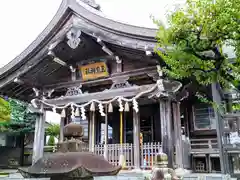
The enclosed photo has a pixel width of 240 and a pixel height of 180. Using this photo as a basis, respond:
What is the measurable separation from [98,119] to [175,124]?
393 cm

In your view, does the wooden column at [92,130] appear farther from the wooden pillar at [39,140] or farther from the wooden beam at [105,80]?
the wooden pillar at [39,140]

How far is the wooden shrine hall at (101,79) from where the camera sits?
7.56 metres

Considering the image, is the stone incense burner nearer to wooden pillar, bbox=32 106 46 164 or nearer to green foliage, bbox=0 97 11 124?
wooden pillar, bbox=32 106 46 164

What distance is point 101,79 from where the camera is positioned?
888 cm

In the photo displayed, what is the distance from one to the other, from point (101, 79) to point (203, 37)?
15.7 feet

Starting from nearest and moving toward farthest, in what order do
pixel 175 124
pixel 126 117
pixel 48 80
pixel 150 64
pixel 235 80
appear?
1. pixel 235 80
2. pixel 150 64
3. pixel 175 124
4. pixel 48 80
5. pixel 126 117

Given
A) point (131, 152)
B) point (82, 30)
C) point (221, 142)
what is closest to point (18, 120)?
point (82, 30)

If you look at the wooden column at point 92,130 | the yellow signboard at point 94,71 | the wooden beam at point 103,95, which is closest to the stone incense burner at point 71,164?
the wooden beam at point 103,95

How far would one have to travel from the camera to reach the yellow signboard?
8.74m

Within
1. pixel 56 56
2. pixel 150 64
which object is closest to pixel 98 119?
pixel 56 56

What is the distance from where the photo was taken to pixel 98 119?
437 inches

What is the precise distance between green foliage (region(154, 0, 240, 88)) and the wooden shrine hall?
210cm

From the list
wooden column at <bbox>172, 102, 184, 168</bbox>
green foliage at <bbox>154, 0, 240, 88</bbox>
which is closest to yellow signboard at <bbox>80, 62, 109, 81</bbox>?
wooden column at <bbox>172, 102, 184, 168</bbox>

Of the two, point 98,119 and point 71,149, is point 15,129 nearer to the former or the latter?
point 98,119
